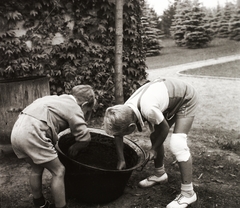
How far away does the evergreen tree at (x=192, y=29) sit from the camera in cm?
2509

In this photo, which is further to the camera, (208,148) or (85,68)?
(85,68)

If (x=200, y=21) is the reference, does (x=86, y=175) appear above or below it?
below

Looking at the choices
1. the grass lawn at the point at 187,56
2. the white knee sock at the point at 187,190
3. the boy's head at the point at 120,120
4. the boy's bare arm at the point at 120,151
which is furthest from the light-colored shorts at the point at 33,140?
the grass lawn at the point at 187,56

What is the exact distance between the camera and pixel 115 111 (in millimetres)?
2506

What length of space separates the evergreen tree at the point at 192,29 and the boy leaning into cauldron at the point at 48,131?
2382 cm

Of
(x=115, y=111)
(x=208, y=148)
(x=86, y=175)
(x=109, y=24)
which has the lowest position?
(x=208, y=148)

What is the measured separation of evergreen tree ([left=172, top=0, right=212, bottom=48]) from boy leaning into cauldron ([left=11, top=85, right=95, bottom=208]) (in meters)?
23.8

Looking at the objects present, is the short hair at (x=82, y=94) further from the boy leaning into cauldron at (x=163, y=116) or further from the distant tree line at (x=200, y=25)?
the distant tree line at (x=200, y=25)

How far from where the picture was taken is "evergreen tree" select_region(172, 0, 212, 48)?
2509cm

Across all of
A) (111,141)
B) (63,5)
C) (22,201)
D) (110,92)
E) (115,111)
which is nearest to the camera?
(115,111)

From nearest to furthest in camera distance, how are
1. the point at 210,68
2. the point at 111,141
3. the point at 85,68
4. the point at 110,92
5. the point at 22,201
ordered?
the point at 22,201, the point at 111,141, the point at 85,68, the point at 110,92, the point at 210,68

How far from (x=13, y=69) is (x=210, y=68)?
11074 mm

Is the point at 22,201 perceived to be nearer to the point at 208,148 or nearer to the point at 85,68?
the point at 208,148

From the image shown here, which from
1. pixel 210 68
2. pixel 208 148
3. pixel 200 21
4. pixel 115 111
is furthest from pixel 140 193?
pixel 200 21
